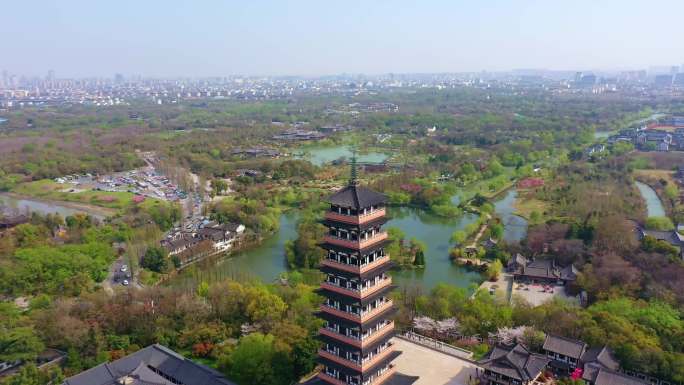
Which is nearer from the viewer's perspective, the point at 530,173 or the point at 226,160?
the point at 530,173

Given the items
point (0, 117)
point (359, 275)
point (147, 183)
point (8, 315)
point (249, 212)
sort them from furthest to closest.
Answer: point (0, 117) < point (147, 183) < point (249, 212) < point (8, 315) < point (359, 275)

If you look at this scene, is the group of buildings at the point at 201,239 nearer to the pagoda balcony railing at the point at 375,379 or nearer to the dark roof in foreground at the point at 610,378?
the pagoda balcony railing at the point at 375,379

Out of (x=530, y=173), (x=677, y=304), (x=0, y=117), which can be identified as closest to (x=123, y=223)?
(x=677, y=304)

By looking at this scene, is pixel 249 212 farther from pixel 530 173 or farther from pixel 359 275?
pixel 530 173

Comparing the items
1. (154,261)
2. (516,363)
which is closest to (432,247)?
(154,261)

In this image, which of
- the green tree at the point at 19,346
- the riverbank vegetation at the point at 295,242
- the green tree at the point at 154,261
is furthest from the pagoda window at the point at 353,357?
the green tree at the point at 154,261

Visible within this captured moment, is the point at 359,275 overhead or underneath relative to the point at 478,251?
overhead
